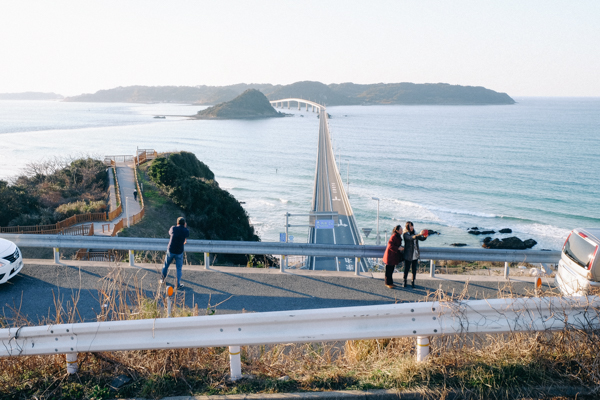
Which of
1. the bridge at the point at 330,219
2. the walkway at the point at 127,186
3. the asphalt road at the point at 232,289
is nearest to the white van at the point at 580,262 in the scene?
the asphalt road at the point at 232,289

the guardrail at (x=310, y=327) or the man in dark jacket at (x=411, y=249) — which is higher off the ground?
the guardrail at (x=310, y=327)

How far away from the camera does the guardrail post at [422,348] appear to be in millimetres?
Result: 3647

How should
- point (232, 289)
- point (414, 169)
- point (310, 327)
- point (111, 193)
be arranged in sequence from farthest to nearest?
point (414, 169)
point (111, 193)
point (232, 289)
point (310, 327)

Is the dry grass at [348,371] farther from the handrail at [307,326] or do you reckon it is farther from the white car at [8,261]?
the white car at [8,261]

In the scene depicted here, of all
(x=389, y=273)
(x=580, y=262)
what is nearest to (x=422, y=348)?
(x=580, y=262)

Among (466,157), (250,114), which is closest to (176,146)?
(466,157)

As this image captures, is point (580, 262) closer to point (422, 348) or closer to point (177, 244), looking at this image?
point (422, 348)

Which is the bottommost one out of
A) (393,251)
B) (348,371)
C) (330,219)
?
(330,219)

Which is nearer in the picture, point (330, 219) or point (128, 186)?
point (128, 186)

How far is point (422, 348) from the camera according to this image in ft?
12.0

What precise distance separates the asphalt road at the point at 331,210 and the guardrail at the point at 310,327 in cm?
1695

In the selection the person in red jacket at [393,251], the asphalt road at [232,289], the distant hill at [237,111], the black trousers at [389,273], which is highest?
the distant hill at [237,111]

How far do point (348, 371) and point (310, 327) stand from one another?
22.4 inches

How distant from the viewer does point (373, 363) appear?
12.8 feet
